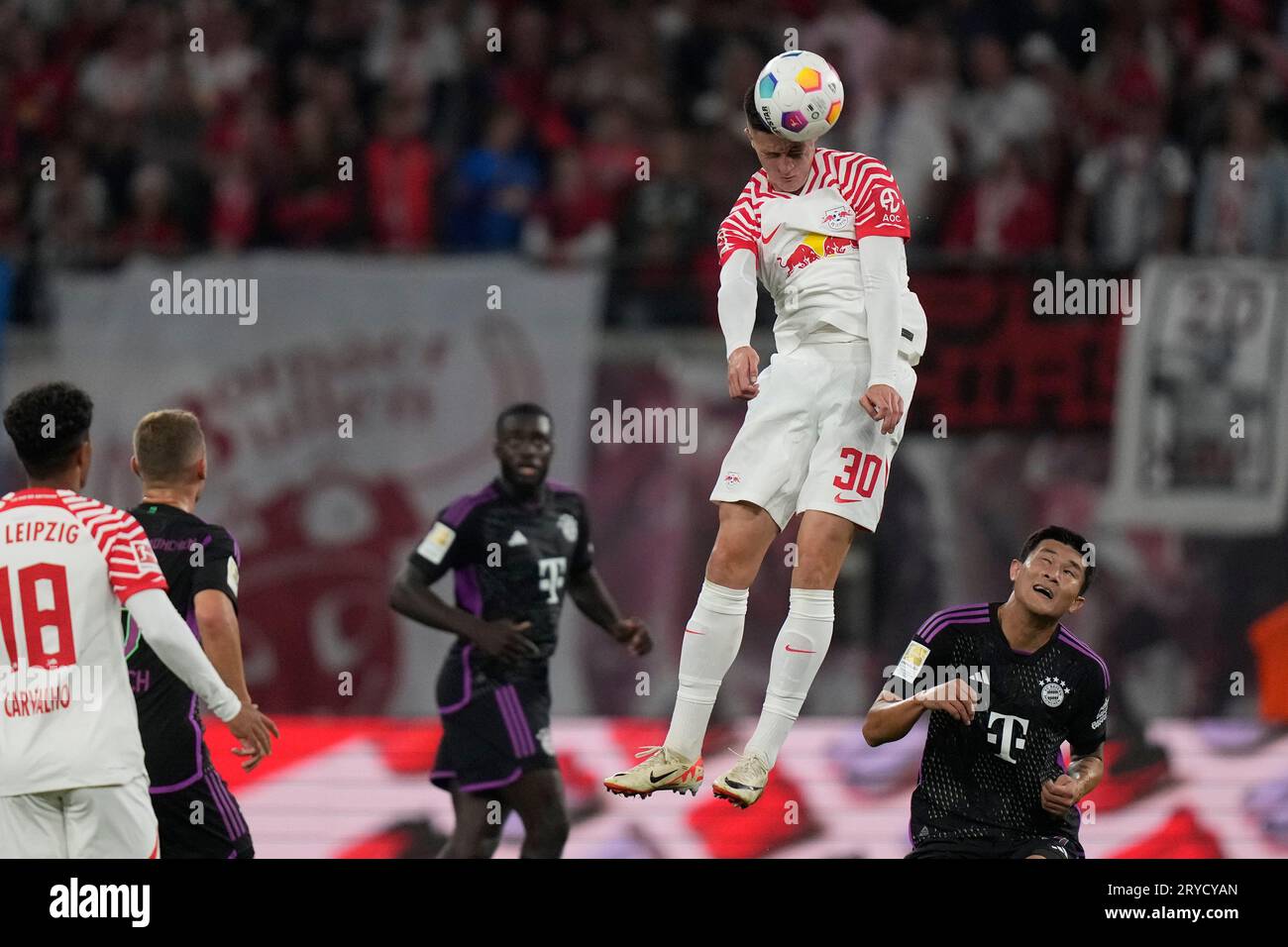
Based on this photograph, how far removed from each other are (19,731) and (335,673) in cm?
627

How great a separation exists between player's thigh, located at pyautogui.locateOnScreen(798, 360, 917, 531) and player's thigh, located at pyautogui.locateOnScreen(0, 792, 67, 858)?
8.57 feet

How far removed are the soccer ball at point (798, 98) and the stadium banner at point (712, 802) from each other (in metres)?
Answer: 4.53

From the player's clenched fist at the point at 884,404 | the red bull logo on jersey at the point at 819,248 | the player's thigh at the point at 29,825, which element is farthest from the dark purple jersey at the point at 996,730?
the player's thigh at the point at 29,825

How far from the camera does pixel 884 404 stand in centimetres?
638

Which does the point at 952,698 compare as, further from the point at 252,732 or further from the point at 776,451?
the point at 252,732

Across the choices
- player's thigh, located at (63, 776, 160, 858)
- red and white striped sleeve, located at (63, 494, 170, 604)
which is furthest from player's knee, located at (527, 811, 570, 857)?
red and white striped sleeve, located at (63, 494, 170, 604)

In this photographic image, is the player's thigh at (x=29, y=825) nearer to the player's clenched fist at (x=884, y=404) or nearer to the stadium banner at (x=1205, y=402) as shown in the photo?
the player's clenched fist at (x=884, y=404)

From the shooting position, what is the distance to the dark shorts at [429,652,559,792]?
8.52 metres

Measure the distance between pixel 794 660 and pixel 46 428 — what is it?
2565 millimetres

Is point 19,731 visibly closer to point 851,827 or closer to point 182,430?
point 182,430

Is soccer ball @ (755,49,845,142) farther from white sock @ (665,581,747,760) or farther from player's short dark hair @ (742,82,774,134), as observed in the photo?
white sock @ (665,581,747,760)
